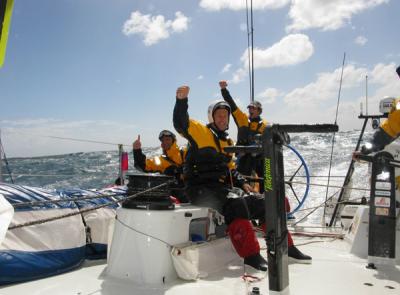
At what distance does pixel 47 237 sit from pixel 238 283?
4.36ft

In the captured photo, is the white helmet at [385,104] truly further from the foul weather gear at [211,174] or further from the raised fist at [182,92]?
the raised fist at [182,92]

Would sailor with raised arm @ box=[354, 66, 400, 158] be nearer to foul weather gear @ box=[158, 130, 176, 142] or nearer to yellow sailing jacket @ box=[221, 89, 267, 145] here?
yellow sailing jacket @ box=[221, 89, 267, 145]

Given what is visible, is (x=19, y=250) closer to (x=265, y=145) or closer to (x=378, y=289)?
(x=265, y=145)

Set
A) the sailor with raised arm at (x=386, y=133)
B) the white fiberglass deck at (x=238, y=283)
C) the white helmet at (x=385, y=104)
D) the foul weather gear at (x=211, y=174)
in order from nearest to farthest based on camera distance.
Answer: the white fiberglass deck at (x=238, y=283), the foul weather gear at (x=211, y=174), the sailor with raised arm at (x=386, y=133), the white helmet at (x=385, y=104)

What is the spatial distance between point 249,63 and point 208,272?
4.00m

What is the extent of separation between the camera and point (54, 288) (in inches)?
90.7

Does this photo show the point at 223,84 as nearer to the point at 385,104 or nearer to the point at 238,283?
the point at 385,104

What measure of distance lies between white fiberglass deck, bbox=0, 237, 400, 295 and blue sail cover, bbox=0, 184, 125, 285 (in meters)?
0.08

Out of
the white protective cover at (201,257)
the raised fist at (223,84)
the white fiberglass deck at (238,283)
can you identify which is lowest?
the white fiberglass deck at (238,283)

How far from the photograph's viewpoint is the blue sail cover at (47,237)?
241cm

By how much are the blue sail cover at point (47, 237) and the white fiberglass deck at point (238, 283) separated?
0.08 metres

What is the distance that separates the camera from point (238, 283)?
2455mm

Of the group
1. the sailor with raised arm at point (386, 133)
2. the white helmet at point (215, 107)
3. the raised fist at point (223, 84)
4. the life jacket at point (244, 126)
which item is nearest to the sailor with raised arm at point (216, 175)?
the white helmet at point (215, 107)

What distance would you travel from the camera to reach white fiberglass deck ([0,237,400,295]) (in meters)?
2.27
